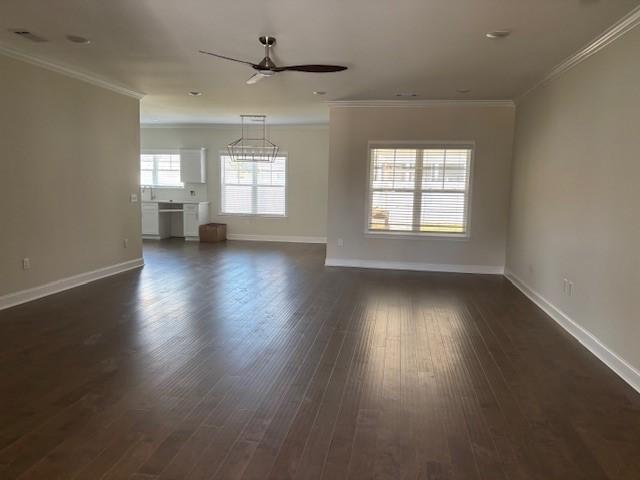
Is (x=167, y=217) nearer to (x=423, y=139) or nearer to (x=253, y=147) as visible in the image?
(x=253, y=147)

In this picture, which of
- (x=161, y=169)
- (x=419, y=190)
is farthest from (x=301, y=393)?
(x=161, y=169)

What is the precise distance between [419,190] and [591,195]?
3354 millimetres

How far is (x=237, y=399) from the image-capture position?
2.79m

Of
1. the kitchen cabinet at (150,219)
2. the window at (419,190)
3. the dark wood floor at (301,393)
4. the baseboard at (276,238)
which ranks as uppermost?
the window at (419,190)

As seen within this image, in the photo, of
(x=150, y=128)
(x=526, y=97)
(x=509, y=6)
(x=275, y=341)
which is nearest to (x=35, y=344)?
(x=275, y=341)

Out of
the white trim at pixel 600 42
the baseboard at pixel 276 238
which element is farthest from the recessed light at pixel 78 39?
the baseboard at pixel 276 238

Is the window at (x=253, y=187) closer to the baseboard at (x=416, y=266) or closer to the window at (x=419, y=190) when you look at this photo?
the baseboard at (x=416, y=266)

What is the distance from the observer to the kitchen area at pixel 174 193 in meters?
10.0

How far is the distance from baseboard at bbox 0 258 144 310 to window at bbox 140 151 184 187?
3960mm

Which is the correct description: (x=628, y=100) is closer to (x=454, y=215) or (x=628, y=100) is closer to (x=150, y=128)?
(x=454, y=215)

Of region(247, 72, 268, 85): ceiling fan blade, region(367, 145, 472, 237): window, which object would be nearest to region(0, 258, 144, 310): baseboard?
region(247, 72, 268, 85): ceiling fan blade

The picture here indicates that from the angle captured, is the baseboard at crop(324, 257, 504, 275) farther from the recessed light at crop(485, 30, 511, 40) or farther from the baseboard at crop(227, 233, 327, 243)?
the recessed light at crop(485, 30, 511, 40)

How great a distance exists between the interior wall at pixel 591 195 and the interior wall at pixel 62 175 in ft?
18.4

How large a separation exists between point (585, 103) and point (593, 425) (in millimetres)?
2988
